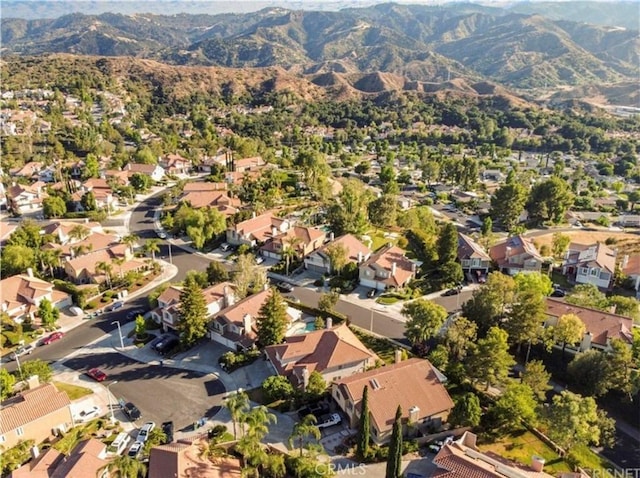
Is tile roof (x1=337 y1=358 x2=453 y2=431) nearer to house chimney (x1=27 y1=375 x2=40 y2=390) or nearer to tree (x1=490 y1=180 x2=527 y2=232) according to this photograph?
house chimney (x1=27 y1=375 x2=40 y2=390)

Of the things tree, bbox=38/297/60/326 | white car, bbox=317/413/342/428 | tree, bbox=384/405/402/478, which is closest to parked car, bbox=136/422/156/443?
white car, bbox=317/413/342/428

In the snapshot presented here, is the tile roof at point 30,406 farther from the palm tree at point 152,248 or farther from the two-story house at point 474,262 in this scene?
the two-story house at point 474,262

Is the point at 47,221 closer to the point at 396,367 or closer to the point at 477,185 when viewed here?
the point at 396,367

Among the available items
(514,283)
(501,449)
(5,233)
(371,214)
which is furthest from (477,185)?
(5,233)

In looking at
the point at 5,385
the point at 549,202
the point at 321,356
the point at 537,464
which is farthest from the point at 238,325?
the point at 549,202

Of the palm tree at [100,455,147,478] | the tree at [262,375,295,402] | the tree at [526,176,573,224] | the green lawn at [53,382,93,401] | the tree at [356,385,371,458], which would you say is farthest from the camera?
the tree at [526,176,573,224]

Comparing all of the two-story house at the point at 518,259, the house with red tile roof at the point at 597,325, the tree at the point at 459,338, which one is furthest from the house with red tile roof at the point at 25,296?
the two-story house at the point at 518,259

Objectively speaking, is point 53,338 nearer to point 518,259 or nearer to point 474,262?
point 474,262
